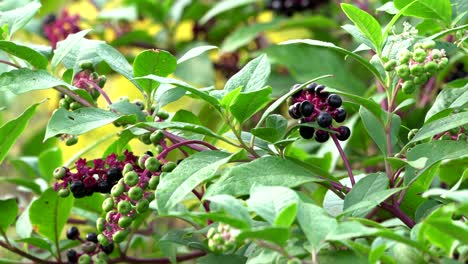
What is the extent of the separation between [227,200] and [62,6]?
2.41m

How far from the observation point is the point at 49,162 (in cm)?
186

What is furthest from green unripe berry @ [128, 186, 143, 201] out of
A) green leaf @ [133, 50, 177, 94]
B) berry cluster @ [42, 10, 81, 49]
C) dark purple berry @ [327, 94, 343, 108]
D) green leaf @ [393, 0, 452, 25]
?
berry cluster @ [42, 10, 81, 49]

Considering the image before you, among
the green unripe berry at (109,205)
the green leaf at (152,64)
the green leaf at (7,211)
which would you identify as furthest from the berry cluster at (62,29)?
the green unripe berry at (109,205)

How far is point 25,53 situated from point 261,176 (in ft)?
1.60

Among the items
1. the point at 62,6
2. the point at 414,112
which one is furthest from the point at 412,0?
the point at 62,6

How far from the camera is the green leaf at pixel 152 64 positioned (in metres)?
1.26

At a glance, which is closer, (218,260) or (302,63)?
(218,260)

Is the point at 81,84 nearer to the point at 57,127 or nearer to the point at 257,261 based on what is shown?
the point at 57,127

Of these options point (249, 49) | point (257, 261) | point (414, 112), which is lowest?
point (249, 49)

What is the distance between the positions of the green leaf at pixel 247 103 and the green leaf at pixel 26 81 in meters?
0.28

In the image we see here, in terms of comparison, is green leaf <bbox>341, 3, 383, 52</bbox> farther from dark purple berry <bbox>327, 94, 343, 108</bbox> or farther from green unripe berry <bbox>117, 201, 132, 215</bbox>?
green unripe berry <bbox>117, 201, 132, 215</bbox>

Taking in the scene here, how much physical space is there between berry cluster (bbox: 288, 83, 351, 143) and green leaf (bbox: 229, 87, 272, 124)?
52 mm

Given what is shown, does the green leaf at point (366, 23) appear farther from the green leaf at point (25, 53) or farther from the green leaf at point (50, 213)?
→ the green leaf at point (50, 213)

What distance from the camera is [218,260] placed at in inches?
47.2
